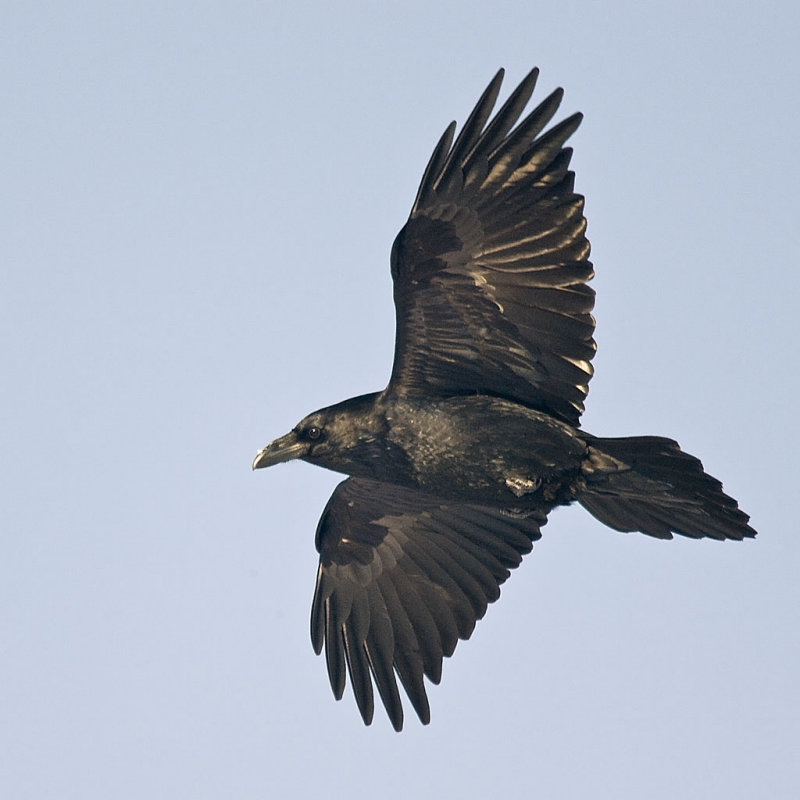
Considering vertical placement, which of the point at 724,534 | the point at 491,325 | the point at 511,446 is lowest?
the point at 724,534

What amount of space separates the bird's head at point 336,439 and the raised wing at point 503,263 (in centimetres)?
58

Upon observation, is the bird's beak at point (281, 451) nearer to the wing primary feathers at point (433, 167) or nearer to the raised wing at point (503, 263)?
the raised wing at point (503, 263)

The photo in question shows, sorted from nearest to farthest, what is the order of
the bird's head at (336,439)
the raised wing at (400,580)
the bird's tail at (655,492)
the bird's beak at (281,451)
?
the bird's tail at (655,492) < the bird's head at (336,439) < the bird's beak at (281,451) < the raised wing at (400,580)

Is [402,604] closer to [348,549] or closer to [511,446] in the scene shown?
[348,549]

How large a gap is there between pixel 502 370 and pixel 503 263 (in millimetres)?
787

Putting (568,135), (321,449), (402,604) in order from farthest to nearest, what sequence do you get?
(402,604)
(321,449)
(568,135)

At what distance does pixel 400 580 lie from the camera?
41.2 ft

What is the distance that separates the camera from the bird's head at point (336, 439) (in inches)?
440

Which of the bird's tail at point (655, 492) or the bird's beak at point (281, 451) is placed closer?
the bird's tail at point (655, 492)

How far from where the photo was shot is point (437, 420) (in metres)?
10.9

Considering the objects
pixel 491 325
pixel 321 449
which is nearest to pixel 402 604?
pixel 321 449

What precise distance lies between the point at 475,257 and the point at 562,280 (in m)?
0.61

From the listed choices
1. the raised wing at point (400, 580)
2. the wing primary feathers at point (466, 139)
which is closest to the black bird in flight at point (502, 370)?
the wing primary feathers at point (466, 139)

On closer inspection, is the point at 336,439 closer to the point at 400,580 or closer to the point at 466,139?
the point at 400,580
